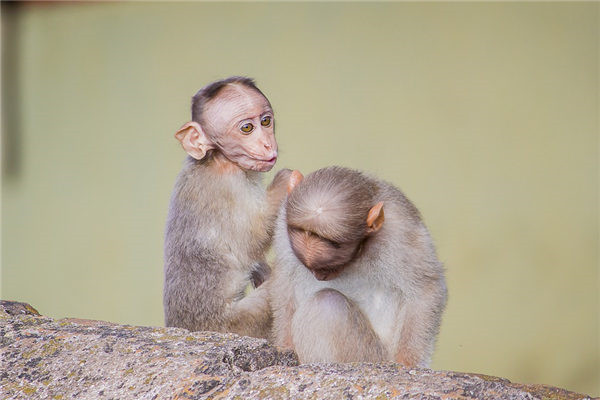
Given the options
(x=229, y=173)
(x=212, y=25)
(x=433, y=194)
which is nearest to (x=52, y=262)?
(x=212, y=25)

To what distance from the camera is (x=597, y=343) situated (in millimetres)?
7691

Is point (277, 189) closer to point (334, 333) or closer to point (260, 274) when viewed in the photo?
point (260, 274)

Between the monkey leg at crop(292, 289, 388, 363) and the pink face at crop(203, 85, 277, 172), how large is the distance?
909 millimetres

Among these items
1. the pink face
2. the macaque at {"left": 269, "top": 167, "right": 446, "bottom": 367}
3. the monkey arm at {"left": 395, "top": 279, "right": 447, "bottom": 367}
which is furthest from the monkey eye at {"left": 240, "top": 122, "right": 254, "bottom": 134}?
the monkey arm at {"left": 395, "top": 279, "right": 447, "bottom": 367}

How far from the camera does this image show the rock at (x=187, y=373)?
3291 mm

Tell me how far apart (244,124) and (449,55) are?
2.96 meters

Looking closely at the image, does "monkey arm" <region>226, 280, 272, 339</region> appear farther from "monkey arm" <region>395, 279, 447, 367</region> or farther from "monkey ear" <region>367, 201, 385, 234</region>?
"monkey ear" <region>367, 201, 385, 234</region>

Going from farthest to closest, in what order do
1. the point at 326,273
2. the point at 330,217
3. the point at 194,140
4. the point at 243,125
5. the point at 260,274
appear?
the point at 260,274
the point at 194,140
the point at 243,125
the point at 326,273
the point at 330,217

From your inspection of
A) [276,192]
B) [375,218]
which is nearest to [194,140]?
[276,192]

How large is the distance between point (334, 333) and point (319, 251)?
0.48m

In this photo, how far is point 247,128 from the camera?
5.10 m

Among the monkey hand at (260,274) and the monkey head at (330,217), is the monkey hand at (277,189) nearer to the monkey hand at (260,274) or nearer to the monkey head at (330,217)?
the monkey hand at (260,274)

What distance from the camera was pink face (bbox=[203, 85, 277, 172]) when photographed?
5086 mm

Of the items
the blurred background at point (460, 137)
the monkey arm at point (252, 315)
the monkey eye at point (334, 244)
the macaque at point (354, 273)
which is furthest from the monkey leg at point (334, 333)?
the blurred background at point (460, 137)
